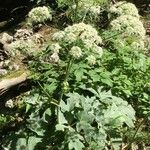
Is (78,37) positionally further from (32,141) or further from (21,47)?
(32,141)

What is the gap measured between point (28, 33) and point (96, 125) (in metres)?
3.95

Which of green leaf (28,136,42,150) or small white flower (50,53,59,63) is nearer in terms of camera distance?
green leaf (28,136,42,150)

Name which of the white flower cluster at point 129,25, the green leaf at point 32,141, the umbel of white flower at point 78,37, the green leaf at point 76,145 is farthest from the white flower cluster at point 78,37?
the green leaf at point 32,141

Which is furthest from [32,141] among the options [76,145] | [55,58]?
[55,58]

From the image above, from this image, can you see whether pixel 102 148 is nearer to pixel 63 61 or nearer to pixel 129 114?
pixel 129 114

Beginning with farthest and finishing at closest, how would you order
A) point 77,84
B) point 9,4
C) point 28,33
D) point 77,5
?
1. point 9,4
2. point 28,33
3. point 77,84
4. point 77,5

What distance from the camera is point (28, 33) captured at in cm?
885

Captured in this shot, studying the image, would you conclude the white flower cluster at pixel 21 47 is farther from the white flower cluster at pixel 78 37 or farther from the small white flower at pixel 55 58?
the small white flower at pixel 55 58

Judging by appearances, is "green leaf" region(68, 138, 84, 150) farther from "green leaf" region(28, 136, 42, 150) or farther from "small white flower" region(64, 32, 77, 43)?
"small white flower" region(64, 32, 77, 43)

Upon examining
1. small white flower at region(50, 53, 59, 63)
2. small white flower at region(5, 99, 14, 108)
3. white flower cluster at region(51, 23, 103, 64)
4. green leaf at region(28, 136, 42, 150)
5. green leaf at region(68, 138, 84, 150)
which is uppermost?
white flower cluster at region(51, 23, 103, 64)

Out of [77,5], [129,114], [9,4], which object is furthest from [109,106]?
[9,4]

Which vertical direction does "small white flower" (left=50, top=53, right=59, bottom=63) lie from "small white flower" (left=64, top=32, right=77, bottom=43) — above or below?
below

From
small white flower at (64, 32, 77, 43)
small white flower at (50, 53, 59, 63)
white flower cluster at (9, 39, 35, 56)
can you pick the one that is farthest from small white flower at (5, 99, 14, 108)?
small white flower at (64, 32, 77, 43)

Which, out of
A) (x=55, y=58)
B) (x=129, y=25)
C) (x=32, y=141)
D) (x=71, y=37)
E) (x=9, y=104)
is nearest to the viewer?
(x=71, y=37)
